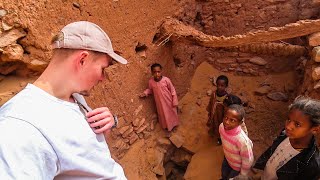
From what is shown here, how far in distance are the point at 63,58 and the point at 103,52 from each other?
6.8 inches

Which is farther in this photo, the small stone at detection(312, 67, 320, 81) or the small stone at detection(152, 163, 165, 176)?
the small stone at detection(152, 163, 165, 176)

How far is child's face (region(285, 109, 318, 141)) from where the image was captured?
75.7 inches

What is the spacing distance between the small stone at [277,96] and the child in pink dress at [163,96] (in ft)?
5.56

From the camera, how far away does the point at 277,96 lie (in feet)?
15.0

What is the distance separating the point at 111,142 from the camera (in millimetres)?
3240

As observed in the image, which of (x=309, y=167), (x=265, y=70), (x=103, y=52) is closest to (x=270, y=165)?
(x=309, y=167)

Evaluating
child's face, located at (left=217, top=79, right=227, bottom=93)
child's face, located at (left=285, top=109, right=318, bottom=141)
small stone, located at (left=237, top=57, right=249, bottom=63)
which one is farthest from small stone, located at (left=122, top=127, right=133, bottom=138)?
small stone, located at (left=237, top=57, right=249, bottom=63)

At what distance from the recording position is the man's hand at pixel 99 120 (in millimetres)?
1238

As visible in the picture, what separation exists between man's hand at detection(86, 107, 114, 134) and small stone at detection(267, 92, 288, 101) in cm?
384

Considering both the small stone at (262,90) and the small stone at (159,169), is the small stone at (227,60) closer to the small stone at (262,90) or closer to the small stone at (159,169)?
the small stone at (262,90)

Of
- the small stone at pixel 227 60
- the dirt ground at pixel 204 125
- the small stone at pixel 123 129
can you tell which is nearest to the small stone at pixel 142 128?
the dirt ground at pixel 204 125

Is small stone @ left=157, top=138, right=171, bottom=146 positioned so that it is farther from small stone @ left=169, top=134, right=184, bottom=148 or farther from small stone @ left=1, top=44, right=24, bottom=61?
small stone @ left=1, top=44, right=24, bottom=61

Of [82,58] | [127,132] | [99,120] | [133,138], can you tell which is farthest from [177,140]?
[82,58]

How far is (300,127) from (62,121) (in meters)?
1.60
